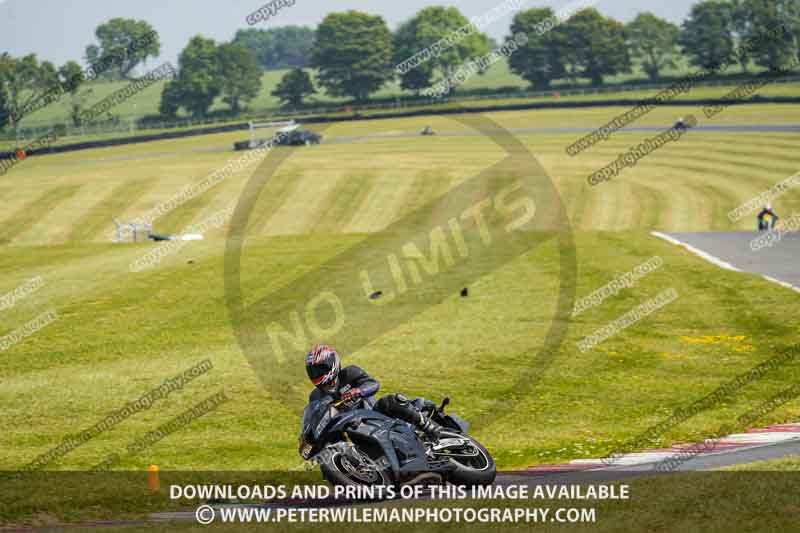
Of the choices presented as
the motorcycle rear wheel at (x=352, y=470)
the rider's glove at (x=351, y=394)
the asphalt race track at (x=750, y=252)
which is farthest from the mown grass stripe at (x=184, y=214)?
the motorcycle rear wheel at (x=352, y=470)

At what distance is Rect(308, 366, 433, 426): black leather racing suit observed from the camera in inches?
523

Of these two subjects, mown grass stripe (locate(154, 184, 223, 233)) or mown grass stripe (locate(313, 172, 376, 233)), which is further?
mown grass stripe (locate(154, 184, 223, 233))

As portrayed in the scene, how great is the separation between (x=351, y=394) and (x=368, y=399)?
338mm

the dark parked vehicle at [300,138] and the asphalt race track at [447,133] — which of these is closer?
the asphalt race track at [447,133]

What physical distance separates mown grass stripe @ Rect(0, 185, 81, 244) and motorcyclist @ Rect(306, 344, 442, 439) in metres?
58.2

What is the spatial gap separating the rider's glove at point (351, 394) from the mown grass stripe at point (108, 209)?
184ft

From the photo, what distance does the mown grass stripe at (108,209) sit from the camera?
6825cm

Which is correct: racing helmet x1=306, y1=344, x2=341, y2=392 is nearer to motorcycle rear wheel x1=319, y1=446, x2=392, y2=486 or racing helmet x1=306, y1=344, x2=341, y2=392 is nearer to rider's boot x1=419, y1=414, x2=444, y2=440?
motorcycle rear wheel x1=319, y1=446, x2=392, y2=486

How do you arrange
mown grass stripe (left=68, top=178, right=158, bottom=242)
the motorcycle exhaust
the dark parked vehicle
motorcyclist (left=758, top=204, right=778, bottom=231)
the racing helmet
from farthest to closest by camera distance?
the dark parked vehicle → mown grass stripe (left=68, top=178, right=158, bottom=242) → motorcyclist (left=758, top=204, right=778, bottom=231) → the racing helmet → the motorcycle exhaust

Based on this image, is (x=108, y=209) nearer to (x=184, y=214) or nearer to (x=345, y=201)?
(x=184, y=214)

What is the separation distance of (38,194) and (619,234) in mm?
51339

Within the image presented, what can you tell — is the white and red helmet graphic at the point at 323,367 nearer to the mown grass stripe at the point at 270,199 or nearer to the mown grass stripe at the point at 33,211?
the mown grass stripe at the point at 270,199

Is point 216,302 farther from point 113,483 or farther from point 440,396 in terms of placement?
point 113,483

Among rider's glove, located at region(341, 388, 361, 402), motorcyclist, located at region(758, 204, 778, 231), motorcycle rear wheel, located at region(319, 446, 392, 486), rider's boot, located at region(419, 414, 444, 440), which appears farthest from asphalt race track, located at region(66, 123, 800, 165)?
motorcycle rear wheel, located at region(319, 446, 392, 486)
